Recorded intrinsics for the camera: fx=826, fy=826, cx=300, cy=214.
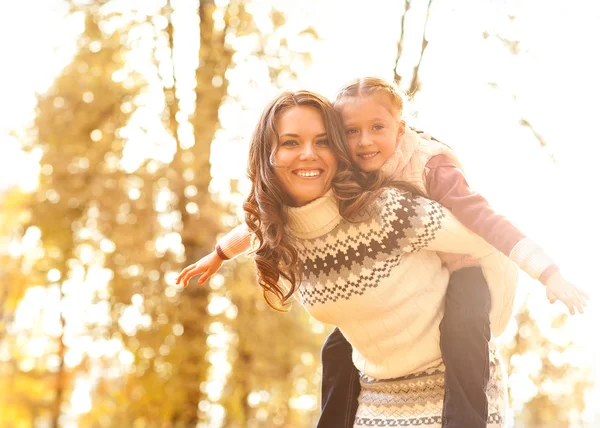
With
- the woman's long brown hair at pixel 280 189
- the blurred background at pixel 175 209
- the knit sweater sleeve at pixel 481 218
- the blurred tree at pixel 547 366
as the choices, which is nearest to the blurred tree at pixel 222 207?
the blurred background at pixel 175 209

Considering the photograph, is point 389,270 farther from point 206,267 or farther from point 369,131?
point 206,267

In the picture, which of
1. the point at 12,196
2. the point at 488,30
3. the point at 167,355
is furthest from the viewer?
the point at 12,196

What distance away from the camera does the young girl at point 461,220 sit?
197 cm

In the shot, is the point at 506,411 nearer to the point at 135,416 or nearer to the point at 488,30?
the point at 488,30

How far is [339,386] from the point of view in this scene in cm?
232

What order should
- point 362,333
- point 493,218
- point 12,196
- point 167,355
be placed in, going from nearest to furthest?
point 493,218 < point 362,333 < point 167,355 < point 12,196

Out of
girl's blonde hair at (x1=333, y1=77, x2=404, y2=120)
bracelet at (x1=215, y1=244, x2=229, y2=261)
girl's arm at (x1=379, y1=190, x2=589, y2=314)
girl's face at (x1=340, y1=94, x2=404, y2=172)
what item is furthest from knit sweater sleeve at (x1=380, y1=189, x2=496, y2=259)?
bracelet at (x1=215, y1=244, x2=229, y2=261)

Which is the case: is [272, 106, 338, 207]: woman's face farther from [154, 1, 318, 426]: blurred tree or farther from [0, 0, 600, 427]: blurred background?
[154, 1, 318, 426]: blurred tree

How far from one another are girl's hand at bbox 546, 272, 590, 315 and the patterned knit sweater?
26 centimetres

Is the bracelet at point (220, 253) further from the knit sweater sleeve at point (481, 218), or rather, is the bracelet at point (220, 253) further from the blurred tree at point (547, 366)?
the blurred tree at point (547, 366)

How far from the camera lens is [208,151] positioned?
6691mm

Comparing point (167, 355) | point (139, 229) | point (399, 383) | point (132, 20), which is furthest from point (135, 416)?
point (399, 383)

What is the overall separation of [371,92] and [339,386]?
82cm

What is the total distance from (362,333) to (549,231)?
309cm
